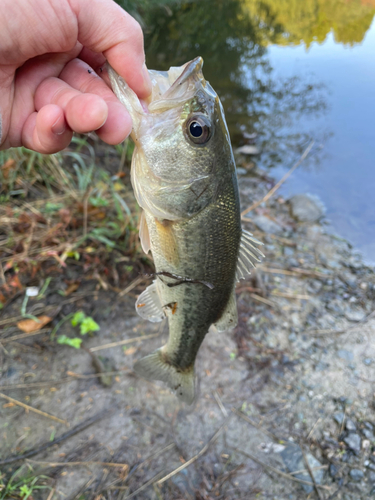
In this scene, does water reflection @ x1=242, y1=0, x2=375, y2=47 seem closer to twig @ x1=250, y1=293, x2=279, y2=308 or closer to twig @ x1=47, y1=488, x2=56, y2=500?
twig @ x1=250, y1=293, x2=279, y2=308

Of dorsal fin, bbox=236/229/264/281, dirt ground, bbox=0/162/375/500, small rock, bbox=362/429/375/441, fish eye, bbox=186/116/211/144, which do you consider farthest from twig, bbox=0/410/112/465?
fish eye, bbox=186/116/211/144

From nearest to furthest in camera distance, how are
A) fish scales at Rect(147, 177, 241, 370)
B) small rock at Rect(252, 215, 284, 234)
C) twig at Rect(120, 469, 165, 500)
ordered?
fish scales at Rect(147, 177, 241, 370), twig at Rect(120, 469, 165, 500), small rock at Rect(252, 215, 284, 234)

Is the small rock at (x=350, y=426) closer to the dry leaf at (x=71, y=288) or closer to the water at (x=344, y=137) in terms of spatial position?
the water at (x=344, y=137)

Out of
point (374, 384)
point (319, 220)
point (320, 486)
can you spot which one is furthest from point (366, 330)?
point (319, 220)

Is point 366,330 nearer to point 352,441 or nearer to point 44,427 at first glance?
point 352,441

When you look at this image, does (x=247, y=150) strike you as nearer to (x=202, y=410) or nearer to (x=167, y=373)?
(x=202, y=410)

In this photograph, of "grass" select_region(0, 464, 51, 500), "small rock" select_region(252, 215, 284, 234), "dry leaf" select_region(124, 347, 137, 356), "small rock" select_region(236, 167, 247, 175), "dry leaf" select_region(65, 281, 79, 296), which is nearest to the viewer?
"grass" select_region(0, 464, 51, 500)

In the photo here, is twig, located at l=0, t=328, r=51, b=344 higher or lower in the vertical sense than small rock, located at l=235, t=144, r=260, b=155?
lower

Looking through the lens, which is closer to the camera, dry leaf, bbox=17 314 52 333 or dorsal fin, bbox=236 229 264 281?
dorsal fin, bbox=236 229 264 281
